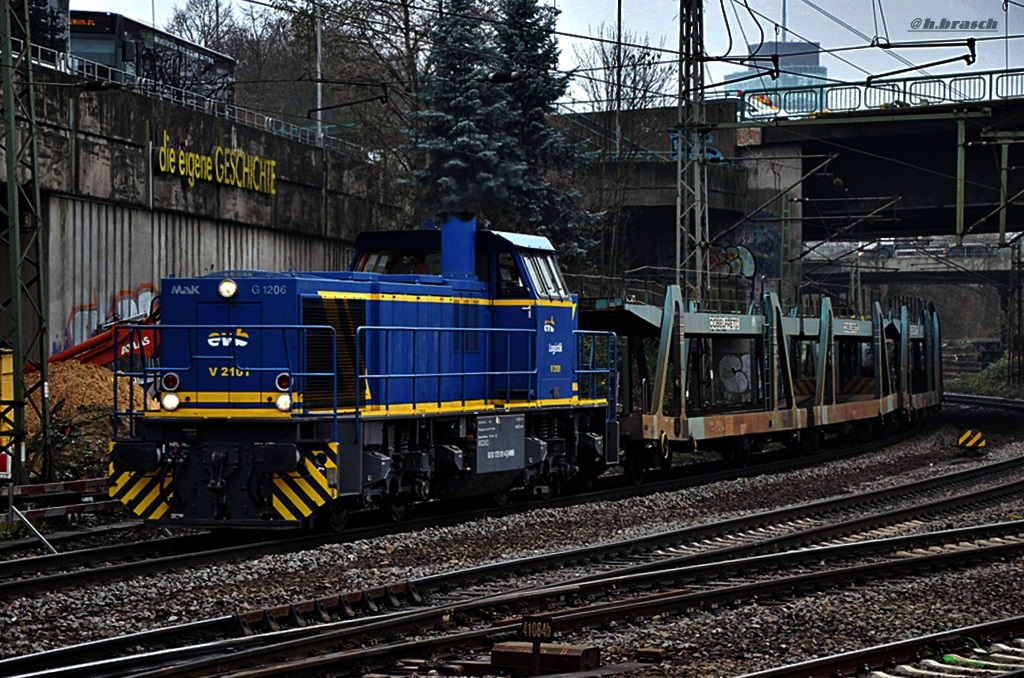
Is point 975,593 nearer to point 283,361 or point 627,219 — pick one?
point 283,361

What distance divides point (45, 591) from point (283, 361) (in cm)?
349

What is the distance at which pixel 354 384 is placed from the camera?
13.7m

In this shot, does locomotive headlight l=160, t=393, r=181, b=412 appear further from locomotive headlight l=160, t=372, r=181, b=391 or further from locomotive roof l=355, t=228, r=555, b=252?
locomotive roof l=355, t=228, r=555, b=252

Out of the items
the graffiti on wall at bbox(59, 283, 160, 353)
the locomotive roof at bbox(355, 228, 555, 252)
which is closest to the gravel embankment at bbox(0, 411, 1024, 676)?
the locomotive roof at bbox(355, 228, 555, 252)

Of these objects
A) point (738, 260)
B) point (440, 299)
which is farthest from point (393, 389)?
point (738, 260)

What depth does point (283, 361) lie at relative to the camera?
13.3 m

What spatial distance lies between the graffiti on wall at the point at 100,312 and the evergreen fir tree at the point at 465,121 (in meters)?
6.45

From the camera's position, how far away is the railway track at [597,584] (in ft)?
27.8

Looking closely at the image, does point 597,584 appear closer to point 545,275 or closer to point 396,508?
point 396,508

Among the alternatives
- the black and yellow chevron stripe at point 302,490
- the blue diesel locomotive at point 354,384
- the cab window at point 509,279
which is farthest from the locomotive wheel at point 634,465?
the black and yellow chevron stripe at point 302,490

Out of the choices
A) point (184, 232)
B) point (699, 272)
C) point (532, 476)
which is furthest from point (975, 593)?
point (184, 232)

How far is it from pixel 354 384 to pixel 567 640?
540 centimetres

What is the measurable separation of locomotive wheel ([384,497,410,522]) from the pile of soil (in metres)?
3.79

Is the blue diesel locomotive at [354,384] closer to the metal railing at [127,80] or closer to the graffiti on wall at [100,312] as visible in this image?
the metal railing at [127,80]
